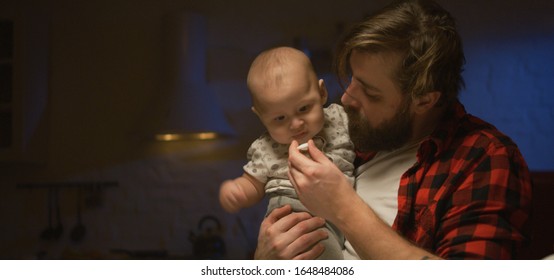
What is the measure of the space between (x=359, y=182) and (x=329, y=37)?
0.34m

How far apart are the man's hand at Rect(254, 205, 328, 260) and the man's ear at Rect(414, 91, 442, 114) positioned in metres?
0.31

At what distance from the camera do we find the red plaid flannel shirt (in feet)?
2.84

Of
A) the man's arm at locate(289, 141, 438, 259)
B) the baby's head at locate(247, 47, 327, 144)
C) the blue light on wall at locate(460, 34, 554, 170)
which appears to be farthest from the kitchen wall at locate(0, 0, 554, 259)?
the man's arm at locate(289, 141, 438, 259)

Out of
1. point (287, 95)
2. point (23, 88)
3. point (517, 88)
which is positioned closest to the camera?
point (287, 95)

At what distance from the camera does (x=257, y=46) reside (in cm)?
116

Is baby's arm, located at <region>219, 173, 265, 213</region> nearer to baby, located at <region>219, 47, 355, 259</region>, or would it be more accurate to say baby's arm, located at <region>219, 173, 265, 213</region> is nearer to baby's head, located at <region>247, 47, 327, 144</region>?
baby, located at <region>219, 47, 355, 259</region>

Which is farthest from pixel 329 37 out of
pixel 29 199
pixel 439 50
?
pixel 29 199

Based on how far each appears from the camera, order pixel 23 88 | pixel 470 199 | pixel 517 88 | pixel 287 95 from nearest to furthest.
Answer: pixel 470 199 < pixel 287 95 < pixel 517 88 < pixel 23 88

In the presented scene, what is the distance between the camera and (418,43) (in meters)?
1.02

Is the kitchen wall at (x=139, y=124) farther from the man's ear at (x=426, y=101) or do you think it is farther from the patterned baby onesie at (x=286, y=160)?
the man's ear at (x=426, y=101)

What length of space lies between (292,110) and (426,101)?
0.28 meters

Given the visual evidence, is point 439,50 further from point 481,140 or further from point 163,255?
point 163,255

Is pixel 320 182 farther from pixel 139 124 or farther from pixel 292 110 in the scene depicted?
pixel 139 124

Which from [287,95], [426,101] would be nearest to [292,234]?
[287,95]
